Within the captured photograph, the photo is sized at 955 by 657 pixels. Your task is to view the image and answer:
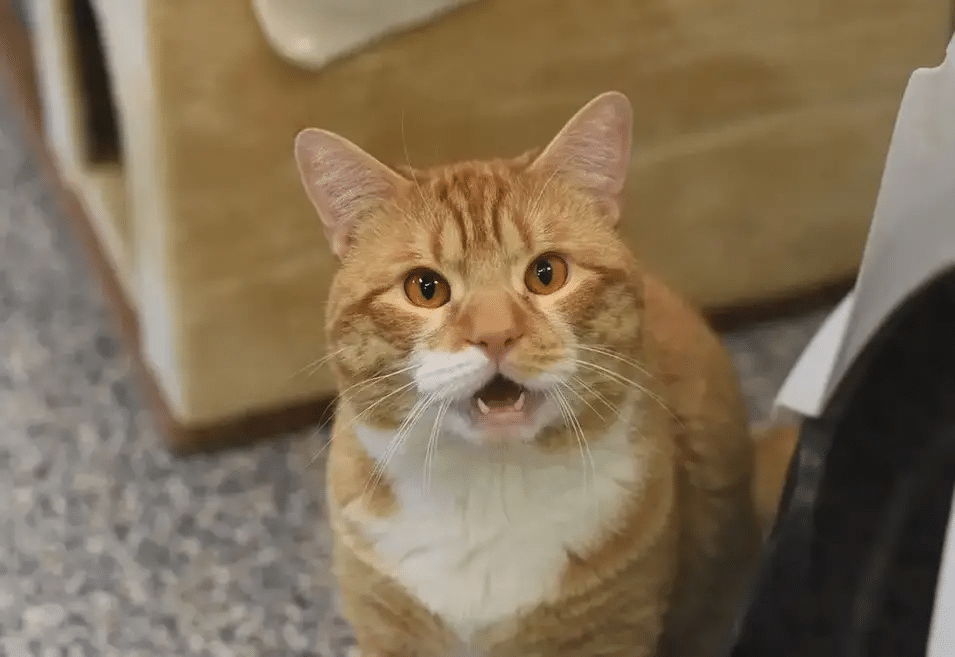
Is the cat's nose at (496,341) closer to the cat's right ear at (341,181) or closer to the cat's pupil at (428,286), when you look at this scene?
the cat's pupil at (428,286)

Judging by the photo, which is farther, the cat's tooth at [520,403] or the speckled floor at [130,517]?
the speckled floor at [130,517]

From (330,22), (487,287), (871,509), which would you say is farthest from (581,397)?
(330,22)

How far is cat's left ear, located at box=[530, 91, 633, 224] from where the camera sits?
0.95 m

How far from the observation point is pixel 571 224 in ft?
3.15

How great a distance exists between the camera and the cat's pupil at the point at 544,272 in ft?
3.07

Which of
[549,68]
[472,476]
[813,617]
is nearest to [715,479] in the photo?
[813,617]

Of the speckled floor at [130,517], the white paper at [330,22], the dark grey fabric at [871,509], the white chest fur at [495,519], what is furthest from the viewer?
the speckled floor at [130,517]

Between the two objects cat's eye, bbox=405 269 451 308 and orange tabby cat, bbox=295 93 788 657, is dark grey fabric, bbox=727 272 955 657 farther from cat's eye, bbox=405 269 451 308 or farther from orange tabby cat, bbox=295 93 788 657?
cat's eye, bbox=405 269 451 308

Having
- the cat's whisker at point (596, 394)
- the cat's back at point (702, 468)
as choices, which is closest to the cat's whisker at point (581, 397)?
the cat's whisker at point (596, 394)

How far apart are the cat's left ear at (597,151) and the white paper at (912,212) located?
244 mm

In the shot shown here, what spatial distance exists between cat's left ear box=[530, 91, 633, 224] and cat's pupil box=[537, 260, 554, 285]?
86 mm

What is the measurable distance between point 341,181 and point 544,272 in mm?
185

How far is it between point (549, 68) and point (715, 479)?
1.85 feet

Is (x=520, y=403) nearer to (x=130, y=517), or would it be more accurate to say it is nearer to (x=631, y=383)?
(x=631, y=383)
